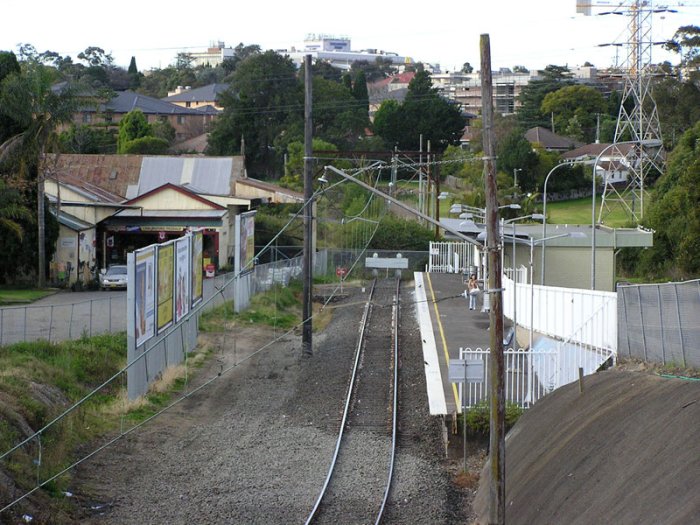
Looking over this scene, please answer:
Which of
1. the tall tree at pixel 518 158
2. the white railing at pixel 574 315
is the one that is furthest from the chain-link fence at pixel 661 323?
the tall tree at pixel 518 158

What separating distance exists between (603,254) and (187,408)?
1044 inches

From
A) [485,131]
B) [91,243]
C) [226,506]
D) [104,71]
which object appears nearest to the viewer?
[485,131]

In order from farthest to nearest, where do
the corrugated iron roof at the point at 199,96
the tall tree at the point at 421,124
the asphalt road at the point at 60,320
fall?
the corrugated iron roof at the point at 199,96 → the tall tree at the point at 421,124 → the asphalt road at the point at 60,320

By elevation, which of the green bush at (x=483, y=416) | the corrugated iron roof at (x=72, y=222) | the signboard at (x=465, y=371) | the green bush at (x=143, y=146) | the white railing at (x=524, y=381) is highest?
the green bush at (x=143, y=146)

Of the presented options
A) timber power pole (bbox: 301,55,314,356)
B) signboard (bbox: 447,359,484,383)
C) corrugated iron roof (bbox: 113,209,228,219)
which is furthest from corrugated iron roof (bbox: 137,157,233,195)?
signboard (bbox: 447,359,484,383)

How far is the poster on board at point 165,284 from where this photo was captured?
2481 centimetres

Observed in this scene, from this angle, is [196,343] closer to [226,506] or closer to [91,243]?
[226,506]

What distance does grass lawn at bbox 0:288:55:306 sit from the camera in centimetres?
3825

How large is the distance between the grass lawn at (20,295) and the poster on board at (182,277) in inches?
443

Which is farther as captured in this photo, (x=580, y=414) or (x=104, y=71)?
(x=104, y=71)

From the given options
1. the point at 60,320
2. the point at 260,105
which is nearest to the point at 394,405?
the point at 60,320

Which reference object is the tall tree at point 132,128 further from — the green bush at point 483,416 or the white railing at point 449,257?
the green bush at point 483,416

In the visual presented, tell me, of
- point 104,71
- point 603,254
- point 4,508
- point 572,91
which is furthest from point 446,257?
point 104,71

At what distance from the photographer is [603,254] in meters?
44.1
